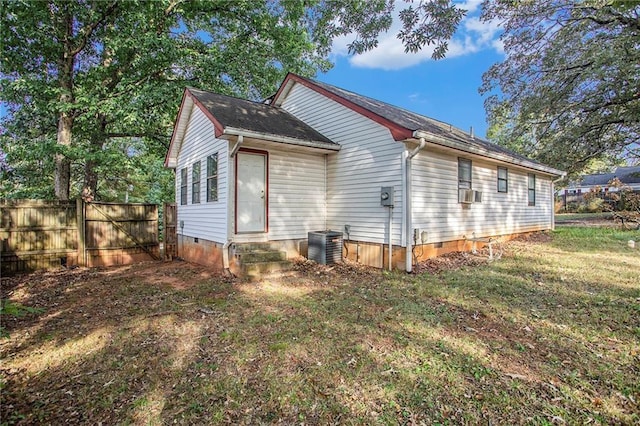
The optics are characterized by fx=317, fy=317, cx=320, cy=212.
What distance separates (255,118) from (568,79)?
1322 centimetres

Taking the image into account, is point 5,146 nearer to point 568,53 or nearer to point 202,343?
point 202,343

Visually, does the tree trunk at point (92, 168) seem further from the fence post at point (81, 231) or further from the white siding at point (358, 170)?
the white siding at point (358, 170)

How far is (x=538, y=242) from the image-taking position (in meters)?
10.6

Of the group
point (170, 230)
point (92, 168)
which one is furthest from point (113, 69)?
point (170, 230)

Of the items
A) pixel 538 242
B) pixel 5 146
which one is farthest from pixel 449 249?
pixel 5 146

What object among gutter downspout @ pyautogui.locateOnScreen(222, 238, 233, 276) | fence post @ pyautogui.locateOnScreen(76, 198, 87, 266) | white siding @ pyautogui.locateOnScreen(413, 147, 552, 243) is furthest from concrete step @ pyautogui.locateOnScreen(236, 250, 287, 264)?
fence post @ pyautogui.locateOnScreen(76, 198, 87, 266)

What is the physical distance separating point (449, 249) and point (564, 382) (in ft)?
18.7

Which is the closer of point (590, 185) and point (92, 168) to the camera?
point (92, 168)

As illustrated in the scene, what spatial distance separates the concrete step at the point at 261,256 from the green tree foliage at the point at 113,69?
4.65 meters

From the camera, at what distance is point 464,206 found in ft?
28.4

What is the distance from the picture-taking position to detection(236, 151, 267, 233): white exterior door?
23.6 feet

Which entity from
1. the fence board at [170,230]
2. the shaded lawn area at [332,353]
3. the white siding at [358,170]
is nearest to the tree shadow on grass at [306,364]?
the shaded lawn area at [332,353]

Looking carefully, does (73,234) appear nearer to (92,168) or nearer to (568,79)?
(92,168)

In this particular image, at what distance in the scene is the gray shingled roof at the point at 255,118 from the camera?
282 inches
